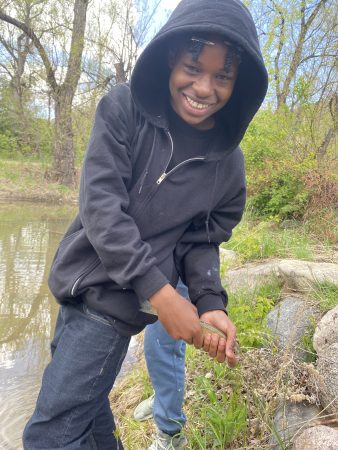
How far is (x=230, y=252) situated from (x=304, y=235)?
0.77 metres

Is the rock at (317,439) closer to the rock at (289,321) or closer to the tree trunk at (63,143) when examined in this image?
the rock at (289,321)

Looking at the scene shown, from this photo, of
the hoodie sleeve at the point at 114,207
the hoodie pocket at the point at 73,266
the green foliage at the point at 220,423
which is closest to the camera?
the hoodie sleeve at the point at 114,207

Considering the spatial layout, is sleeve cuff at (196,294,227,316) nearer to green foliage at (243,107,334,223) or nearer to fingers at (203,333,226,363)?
fingers at (203,333,226,363)

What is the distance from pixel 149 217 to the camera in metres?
1.56

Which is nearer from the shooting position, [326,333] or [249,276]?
[326,333]

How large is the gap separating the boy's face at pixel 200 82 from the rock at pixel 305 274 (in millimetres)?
1496

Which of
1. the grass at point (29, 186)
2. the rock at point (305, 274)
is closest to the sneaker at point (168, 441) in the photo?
the rock at point (305, 274)

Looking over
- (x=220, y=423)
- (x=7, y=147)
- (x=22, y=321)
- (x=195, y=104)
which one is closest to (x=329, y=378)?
(x=220, y=423)

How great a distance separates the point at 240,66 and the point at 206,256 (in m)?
0.72

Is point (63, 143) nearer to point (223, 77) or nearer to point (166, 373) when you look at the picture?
point (166, 373)

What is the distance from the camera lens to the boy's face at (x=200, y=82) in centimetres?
153

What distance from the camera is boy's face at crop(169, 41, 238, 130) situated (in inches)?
60.4

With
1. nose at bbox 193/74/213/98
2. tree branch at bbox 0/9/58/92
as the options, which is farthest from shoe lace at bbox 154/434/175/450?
tree branch at bbox 0/9/58/92

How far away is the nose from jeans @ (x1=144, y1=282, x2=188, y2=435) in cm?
83
